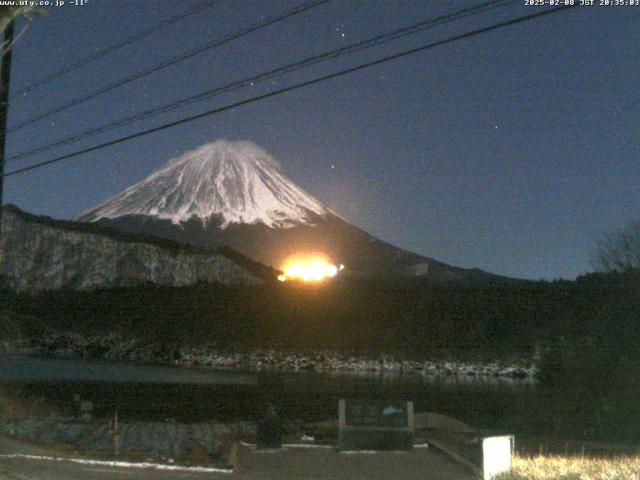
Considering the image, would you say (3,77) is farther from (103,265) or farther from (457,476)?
(103,265)

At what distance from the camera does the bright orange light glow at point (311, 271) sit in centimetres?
10281

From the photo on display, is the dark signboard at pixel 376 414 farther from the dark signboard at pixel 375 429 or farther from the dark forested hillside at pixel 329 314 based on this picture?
the dark forested hillside at pixel 329 314

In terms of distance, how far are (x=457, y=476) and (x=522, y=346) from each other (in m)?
73.3

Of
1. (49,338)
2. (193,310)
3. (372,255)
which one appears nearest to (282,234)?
(372,255)

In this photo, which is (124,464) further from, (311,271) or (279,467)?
(311,271)

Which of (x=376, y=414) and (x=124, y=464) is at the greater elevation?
(x=376, y=414)

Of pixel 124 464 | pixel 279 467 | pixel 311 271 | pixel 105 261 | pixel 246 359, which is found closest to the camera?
pixel 279 467

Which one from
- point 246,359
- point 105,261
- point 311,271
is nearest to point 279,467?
point 246,359

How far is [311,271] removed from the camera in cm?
11138

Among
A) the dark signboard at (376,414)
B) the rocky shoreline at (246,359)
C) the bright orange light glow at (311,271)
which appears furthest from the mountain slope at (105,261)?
the dark signboard at (376,414)

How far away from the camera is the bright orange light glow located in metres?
103

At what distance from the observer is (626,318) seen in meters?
36.4

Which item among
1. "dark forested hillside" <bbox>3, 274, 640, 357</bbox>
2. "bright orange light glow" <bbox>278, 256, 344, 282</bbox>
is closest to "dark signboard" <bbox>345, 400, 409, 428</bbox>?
"dark forested hillside" <bbox>3, 274, 640, 357</bbox>

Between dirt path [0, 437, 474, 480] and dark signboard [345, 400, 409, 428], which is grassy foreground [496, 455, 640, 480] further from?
dark signboard [345, 400, 409, 428]
